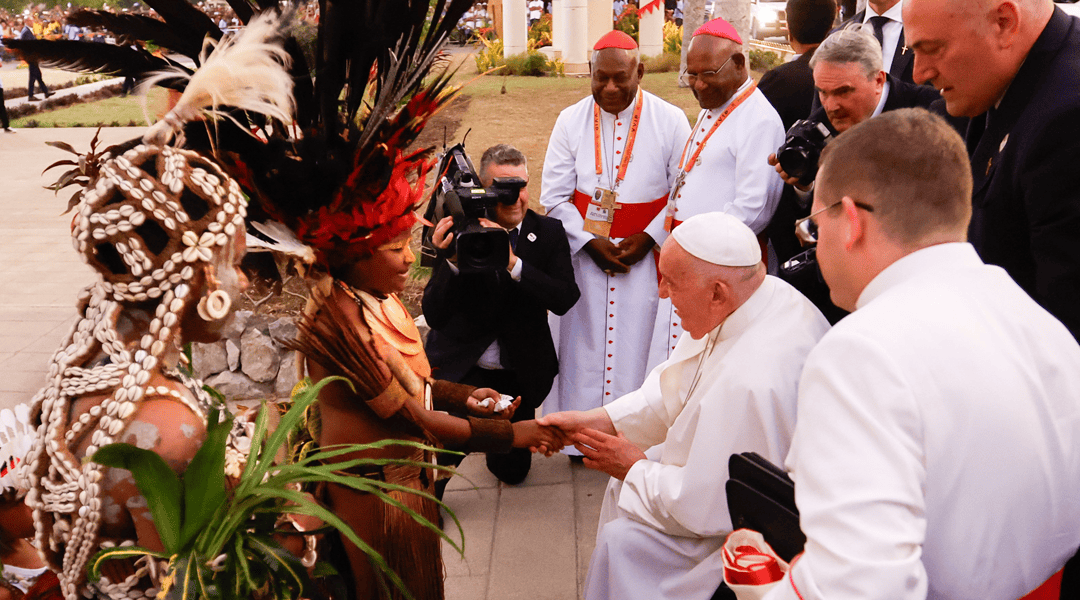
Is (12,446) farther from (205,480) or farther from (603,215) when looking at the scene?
(603,215)

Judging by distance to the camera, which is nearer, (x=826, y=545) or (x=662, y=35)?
(x=826, y=545)

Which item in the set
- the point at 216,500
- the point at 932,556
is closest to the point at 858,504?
the point at 932,556

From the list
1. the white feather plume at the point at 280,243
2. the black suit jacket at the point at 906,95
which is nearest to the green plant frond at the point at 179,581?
the white feather plume at the point at 280,243

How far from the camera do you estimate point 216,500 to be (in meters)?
1.97

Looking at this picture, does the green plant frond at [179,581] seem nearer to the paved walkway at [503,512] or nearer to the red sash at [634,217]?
the paved walkway at [503,512]

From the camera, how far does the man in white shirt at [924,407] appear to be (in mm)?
1464

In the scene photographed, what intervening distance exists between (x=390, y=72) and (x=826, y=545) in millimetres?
1774

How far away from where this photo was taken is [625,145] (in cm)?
488

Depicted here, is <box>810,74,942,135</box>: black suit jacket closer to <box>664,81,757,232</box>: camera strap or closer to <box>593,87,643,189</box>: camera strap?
<box>664,81,757,232</box>: camera strap

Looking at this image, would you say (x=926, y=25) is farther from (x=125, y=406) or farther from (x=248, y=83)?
(x=125, y=406)

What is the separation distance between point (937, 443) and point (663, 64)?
16663 millimetres

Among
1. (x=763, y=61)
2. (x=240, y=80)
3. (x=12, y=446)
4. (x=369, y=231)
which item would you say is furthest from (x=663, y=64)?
(x=12, y=446)

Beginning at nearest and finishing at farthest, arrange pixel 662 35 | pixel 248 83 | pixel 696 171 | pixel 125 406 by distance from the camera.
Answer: pixel 125 406, pixel 248 83, pixel 696 171, pixel 662 35

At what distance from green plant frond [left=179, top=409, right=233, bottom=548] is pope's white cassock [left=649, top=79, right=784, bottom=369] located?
10.4ft
